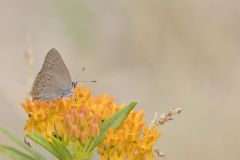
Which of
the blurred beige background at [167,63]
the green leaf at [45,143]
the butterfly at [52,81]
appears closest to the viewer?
the green leaf at [45,143]

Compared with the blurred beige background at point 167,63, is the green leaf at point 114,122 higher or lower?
lower

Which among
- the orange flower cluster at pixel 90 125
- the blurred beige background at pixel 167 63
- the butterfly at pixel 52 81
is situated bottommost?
the orange flower cluster at pixel 90 125

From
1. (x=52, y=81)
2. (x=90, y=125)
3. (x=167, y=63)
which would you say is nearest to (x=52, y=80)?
(x=52, y=81)

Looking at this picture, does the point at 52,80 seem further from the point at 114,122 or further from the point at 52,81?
the point at 114,122

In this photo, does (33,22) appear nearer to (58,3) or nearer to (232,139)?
(58,3)

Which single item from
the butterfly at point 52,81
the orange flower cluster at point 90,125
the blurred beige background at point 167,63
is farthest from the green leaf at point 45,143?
the blurred beige background at point 167,63

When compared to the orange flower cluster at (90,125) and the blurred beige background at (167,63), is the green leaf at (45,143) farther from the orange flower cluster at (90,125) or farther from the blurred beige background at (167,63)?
the blurred beige background at (167,63)

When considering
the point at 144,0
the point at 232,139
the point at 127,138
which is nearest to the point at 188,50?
the point at 144,0
